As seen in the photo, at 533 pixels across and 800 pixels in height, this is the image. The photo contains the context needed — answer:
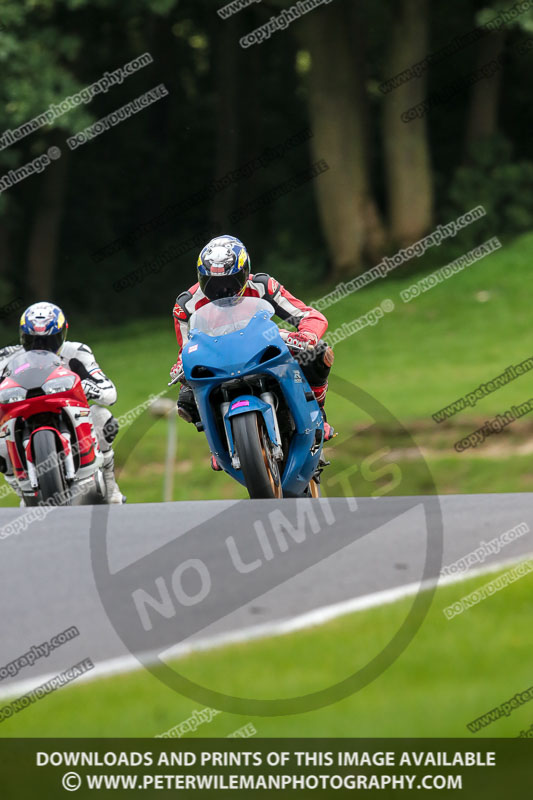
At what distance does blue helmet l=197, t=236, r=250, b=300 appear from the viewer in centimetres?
902

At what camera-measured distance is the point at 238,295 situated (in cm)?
912

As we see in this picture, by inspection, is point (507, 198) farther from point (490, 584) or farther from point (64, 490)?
point (490, 584)

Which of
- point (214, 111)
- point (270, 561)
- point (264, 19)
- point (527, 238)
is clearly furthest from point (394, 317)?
point (270, 561)

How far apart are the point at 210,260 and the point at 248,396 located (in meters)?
1.05

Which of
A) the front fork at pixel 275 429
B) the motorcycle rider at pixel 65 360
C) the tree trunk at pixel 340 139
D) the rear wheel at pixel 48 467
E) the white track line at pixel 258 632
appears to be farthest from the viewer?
the tree trunk at pixel 340 139

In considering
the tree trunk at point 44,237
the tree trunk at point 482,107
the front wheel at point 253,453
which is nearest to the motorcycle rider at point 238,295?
the front wheel at point 253,453

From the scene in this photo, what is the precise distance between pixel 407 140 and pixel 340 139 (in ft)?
5.07

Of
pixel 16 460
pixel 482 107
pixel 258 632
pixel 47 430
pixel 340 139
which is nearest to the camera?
pixel 258 632

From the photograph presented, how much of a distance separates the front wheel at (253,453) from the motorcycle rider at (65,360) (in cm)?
244

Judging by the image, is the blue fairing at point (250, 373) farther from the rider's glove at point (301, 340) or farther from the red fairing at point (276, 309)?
the red fairing at point (276, 309)

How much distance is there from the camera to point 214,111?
4066 centimetres

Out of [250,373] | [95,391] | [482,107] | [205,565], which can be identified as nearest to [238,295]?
[250,373]

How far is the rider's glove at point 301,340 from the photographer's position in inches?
352

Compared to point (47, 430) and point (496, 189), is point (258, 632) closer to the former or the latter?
point (47, 430)
